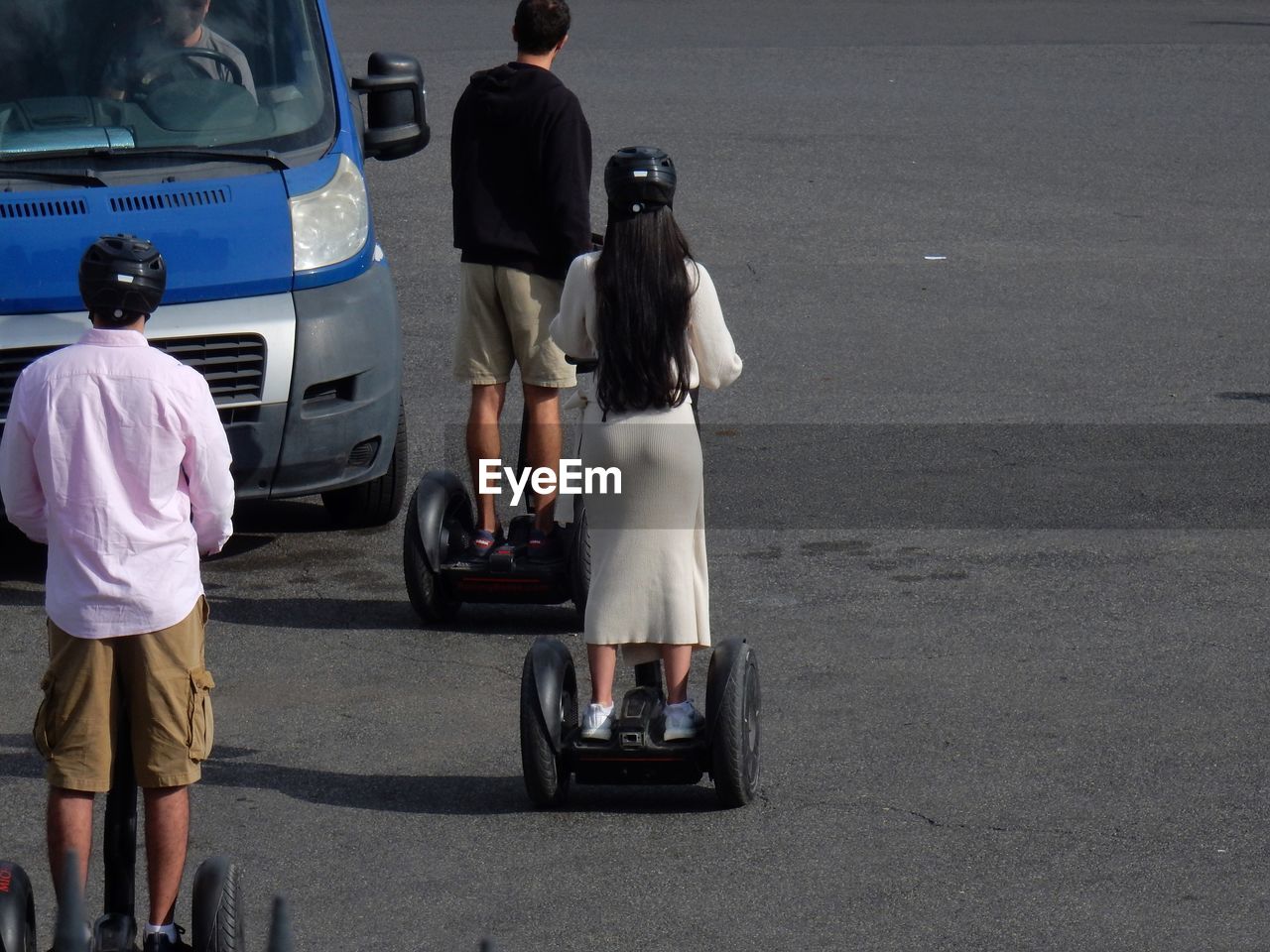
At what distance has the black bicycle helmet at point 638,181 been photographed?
16.7 ft


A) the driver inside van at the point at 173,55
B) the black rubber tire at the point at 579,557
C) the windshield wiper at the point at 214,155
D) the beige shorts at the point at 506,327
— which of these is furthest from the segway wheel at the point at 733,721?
the driver inside van at the point at 173,55

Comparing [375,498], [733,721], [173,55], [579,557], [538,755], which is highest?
[173,55]

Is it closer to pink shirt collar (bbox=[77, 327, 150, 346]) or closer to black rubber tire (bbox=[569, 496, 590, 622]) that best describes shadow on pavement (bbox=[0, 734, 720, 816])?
black rubber tire (bbox=[569, 496, 590, 622])

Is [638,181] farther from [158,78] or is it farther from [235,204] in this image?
[158,78]

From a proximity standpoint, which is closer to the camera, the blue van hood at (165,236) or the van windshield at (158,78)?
the blue van hood at (165,236)

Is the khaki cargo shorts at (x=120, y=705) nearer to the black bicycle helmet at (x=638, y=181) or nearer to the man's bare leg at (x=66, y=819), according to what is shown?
the man's bare leg at (x=66, y=819)

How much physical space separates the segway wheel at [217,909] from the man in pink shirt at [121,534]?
0.10 metres

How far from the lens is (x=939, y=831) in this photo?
17.2ft

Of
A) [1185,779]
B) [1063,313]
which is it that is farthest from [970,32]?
[1185,779]

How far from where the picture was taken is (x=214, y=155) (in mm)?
7492

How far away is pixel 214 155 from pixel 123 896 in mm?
4108

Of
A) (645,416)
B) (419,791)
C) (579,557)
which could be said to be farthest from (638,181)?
(579,557)

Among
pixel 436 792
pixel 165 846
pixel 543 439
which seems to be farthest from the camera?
pixel 543 439

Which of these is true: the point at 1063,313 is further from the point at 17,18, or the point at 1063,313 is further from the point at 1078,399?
the point at 17,18
